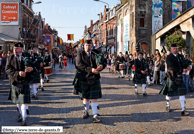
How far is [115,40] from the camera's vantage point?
39719 millimetres

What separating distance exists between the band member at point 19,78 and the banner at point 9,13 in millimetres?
32468

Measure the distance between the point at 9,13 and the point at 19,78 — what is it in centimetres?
3361

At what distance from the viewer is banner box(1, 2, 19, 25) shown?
34.3 m

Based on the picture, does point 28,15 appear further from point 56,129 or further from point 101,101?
point 56,129

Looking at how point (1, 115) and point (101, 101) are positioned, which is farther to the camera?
point (101, 101)

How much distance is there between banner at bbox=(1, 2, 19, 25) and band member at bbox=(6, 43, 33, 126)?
32.5 m

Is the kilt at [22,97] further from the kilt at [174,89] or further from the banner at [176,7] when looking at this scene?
the banner at [176,7]

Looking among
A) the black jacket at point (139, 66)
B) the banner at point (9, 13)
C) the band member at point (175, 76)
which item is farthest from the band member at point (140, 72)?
the banner at point (9, 13)

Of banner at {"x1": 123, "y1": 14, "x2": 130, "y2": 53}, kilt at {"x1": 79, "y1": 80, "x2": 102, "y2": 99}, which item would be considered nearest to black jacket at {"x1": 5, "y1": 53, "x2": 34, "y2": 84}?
kilt at {"x1": 79, "y1": 80, "x2": 102, "y2": 99}

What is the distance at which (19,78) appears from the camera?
5293mm

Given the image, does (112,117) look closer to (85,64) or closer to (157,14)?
(85,64)

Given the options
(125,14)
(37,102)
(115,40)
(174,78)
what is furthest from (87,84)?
(115,40)

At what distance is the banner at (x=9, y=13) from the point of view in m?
34.3

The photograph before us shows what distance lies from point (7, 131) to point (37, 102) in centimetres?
329
